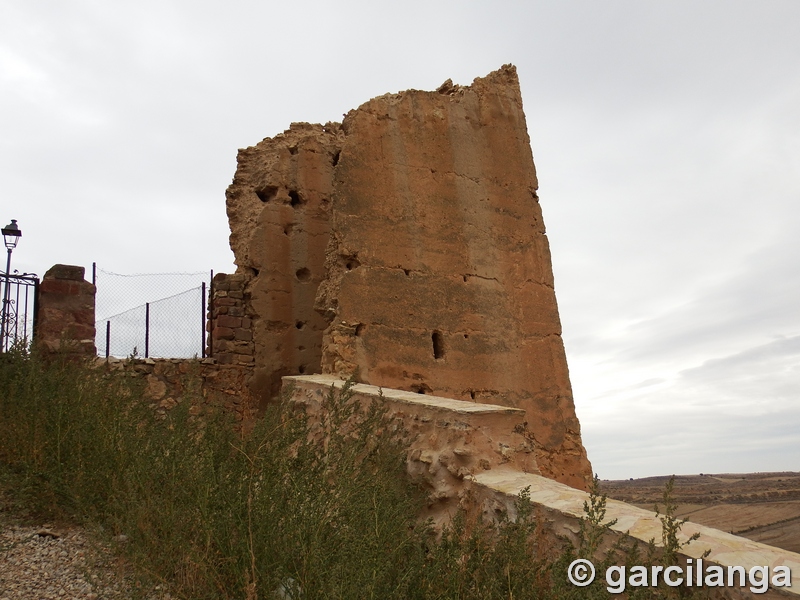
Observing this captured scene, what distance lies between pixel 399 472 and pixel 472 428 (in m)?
0.63

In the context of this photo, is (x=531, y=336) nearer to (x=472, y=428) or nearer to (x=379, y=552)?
(x=472, y=428)

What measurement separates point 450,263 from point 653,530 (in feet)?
18.4

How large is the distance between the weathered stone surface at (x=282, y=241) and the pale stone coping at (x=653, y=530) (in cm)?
554

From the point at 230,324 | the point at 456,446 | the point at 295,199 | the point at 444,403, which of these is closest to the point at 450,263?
the point at 295,199

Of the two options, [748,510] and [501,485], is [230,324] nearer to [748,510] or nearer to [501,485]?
[501,485]

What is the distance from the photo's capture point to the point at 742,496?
12188 millimetres

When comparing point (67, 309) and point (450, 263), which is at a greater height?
point (450, 263)

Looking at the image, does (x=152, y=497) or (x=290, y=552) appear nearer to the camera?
(x=290, y=552)

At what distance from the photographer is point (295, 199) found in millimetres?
9523

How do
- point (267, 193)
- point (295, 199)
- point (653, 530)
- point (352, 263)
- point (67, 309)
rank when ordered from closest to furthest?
point (653, 530) → point (67, 309) → point (352, 263) → point (267, 193) → point (295, 199)

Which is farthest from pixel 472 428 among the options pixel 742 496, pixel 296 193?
Result: pixel 742 496

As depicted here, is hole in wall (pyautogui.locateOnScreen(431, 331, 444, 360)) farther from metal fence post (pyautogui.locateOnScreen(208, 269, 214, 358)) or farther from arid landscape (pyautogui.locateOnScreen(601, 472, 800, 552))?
metal fence post (pyautogui.locateOnScreen(208, 269, 214, 358))

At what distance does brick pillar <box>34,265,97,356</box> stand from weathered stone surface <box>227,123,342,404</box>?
204 centimetres

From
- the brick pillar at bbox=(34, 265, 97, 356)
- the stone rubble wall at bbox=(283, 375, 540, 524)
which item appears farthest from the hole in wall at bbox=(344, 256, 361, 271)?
the brick pillar at bbox=(34, 265, 97, 356)
